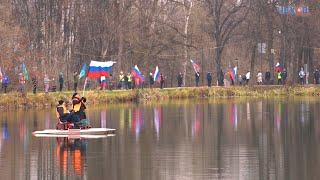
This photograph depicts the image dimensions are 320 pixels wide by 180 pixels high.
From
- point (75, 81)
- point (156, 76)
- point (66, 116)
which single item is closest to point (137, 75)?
point (156, 76)

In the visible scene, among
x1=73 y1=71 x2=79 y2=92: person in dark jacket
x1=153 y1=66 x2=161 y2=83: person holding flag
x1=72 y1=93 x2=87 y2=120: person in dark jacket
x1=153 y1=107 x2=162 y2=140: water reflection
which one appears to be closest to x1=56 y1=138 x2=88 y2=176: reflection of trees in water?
x1=72 y1=93 x2=87 y2=120: person in dark jacket

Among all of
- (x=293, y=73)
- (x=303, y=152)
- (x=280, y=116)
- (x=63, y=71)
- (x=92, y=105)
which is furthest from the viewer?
(x=293, y=73)

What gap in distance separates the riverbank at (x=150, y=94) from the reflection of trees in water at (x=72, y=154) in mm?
25167

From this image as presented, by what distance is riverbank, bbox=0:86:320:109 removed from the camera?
68.8 metres

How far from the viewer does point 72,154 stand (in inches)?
1462

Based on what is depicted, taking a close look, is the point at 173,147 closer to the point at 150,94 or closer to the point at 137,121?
the point at 137,121

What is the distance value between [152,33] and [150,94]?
16218 millimetres

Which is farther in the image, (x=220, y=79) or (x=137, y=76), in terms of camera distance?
(x=220, y=79)

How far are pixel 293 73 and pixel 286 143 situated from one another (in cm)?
5792

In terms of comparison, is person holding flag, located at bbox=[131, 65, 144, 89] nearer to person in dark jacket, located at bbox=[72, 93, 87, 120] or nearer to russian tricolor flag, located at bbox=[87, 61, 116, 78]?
russian tricolor flag, located at bbox=[87, 61, 116, 78]

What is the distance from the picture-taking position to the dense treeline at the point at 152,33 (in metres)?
82.9

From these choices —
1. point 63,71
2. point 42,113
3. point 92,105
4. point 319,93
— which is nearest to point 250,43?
point 319,93

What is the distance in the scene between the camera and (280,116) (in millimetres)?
56969

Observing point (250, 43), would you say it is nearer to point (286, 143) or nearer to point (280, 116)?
point (280, 116)
